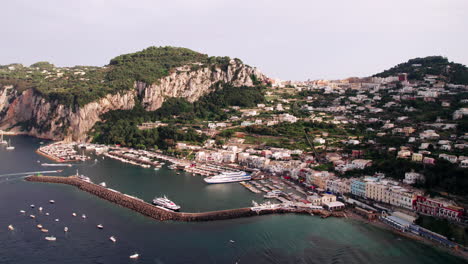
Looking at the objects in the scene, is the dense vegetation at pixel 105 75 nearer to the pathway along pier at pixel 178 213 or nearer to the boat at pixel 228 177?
the boat at pixel 228 177

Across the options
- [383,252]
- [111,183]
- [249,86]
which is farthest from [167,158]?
[249,86]

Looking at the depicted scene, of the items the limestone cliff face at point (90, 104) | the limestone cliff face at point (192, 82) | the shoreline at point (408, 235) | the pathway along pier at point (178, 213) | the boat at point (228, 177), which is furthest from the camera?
the limestone cliff face at point (192, 82)

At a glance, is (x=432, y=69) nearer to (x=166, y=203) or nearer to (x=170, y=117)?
(x=170, y=117)

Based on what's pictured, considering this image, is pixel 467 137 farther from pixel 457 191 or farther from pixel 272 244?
pixel 272 244

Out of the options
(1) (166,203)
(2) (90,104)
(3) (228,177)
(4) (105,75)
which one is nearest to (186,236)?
(1) (166,203)

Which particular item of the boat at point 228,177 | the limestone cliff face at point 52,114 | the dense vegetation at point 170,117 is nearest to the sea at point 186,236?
the boat at point 228,177

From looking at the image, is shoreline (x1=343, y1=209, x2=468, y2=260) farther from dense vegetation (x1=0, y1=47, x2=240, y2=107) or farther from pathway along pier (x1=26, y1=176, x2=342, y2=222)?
dense vegetation (x1=0, y1=47, x2=240, y2=107)

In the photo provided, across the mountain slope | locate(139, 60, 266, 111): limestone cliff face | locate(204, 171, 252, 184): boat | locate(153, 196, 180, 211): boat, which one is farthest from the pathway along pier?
locate(139, 60, 266, 111): limestone cliff face
